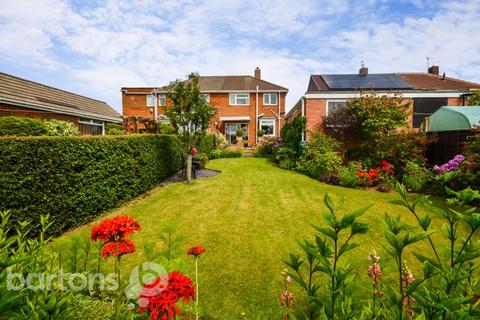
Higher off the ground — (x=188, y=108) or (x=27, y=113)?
(x=27, y=113)

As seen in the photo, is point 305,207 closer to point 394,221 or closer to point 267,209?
point 267,209

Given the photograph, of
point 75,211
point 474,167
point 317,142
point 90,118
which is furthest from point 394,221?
point 90,118

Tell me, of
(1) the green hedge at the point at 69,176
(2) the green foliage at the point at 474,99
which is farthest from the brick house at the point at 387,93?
(1) the green hedge at the point at 69,176

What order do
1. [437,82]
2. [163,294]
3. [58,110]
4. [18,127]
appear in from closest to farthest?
[163,294] < [18,127] < [58,110] < [437,82]

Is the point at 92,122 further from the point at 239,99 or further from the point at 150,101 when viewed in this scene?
the point at 239,99

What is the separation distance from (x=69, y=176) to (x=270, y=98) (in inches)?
998

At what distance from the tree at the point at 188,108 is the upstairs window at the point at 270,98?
62.5 feet

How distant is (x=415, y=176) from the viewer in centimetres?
957

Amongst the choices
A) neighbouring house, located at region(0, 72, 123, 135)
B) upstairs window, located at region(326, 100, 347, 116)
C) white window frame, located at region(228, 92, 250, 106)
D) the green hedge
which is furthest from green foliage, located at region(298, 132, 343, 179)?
white window frame, located at region(228, 92, 250, 106)

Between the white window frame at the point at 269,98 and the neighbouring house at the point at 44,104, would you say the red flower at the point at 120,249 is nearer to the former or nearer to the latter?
the neighbouring house at the point at 44,104

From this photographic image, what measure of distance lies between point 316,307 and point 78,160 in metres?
7.22

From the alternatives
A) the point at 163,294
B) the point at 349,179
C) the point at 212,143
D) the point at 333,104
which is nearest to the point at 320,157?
the point at 349,179

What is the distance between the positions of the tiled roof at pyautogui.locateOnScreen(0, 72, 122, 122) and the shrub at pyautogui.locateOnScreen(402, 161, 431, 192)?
733 inches

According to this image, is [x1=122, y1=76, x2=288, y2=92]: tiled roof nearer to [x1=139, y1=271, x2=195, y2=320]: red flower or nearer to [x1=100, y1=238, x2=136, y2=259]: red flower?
[x1=100, y1=238, x2=136, y2=259]: red flower
